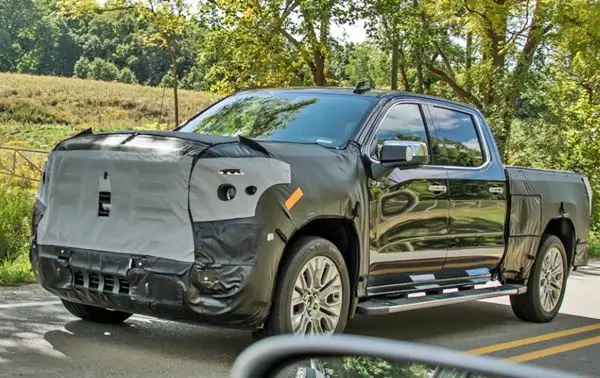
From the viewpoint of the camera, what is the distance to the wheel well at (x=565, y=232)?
29.9ft

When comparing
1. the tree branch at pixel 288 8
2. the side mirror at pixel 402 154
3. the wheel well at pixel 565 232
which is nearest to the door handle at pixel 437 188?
the side mirror at pixel 402 154

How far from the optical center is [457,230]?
744 cm

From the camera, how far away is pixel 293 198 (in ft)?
18.8

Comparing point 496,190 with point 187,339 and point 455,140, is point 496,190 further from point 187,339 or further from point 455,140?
point 187,339

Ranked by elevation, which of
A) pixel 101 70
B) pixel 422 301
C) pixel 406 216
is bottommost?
pixel 422 301

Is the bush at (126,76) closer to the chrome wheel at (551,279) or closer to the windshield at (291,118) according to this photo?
the chrome wheel at (551,279)

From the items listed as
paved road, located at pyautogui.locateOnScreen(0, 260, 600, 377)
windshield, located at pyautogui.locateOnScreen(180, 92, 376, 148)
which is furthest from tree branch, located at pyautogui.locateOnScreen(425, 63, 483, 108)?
windshield, located at pyautogui.locateOnScreen(180, 92, 376, 148)

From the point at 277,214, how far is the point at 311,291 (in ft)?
2.09

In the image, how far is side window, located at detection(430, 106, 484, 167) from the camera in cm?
759

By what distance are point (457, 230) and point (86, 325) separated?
3.14 meters

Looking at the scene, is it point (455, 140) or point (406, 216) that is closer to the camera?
point (406, 216)

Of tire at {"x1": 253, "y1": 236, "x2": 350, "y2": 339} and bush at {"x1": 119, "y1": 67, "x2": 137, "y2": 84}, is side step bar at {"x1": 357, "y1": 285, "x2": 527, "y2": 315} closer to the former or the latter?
tire at {"x1": 253, "y1": 236, "x2": 350, "y2": 339}

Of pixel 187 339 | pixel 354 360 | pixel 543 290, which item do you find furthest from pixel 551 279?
pixel 354 360

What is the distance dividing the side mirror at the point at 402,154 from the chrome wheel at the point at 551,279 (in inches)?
107
